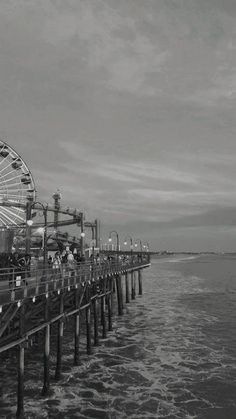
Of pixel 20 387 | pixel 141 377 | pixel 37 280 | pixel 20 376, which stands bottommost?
pixel 141 377

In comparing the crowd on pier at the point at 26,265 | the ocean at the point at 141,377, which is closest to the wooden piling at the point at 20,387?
the ocean at the point at 141,377

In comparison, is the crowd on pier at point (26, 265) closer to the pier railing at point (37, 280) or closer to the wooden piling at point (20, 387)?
the pier railing at point (37, 280)

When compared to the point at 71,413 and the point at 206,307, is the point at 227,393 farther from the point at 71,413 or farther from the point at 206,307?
the point at 206,307

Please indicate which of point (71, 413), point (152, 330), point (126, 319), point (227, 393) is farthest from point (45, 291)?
point (126, 319)

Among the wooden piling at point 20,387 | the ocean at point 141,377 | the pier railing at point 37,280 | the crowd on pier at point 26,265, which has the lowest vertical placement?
the ocean at point 141,377

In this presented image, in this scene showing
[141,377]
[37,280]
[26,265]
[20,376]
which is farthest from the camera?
[141,377]

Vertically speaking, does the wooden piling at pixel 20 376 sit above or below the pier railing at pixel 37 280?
below

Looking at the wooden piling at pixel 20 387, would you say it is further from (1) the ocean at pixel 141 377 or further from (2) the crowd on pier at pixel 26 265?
(2) the crowd on pier at pixel 26 265

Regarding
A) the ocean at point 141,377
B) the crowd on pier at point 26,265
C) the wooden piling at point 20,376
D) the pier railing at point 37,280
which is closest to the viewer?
the pier railing at point 37,280

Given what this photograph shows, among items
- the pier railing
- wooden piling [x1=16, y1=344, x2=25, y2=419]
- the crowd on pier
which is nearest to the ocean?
wooden piling [x1=16, y1=344, x2=25, y2=419]

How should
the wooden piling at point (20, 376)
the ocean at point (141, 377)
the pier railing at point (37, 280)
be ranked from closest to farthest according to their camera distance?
1. the pier railing at point (37, 280)
2. the wooden piling at point (20, 376)
3. the ocean at point (141, 377)

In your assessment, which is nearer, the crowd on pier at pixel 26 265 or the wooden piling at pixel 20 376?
the wooden piling at pixel 20 376

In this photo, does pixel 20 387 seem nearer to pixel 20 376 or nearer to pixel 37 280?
pixel 20 376

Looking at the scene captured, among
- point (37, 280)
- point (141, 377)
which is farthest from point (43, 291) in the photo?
point (141, 377)
